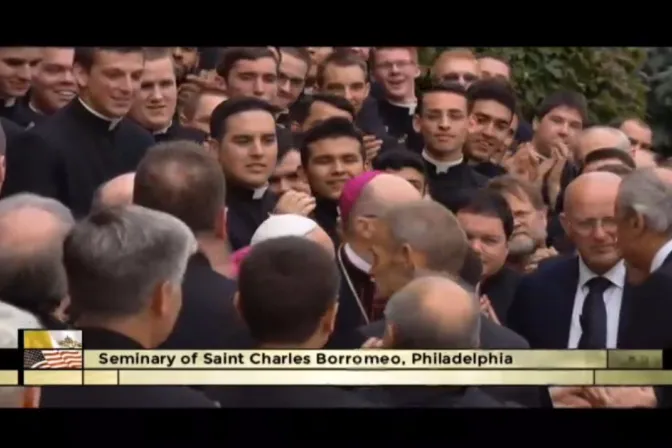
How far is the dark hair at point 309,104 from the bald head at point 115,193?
Answer: 2.05 ft

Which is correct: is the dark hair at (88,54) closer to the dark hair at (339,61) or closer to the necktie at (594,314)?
the dark hair at (339,61)

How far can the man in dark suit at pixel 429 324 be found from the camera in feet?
11.4

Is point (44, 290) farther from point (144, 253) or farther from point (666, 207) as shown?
point (666, 207)

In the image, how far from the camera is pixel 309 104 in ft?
11.6

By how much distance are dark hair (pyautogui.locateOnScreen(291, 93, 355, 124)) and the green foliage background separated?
0.38 meters

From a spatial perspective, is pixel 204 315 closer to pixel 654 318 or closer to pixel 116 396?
pixel 116 396

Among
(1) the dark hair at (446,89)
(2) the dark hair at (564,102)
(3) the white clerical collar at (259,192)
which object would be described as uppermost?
(1) the dark hair at (446,89)

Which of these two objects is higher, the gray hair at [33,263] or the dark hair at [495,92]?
the dark hair at [495,92]

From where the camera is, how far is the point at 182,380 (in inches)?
Result: 137

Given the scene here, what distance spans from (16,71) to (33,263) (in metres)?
0.68

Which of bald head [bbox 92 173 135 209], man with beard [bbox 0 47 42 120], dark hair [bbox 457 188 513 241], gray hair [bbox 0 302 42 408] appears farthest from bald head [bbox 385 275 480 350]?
man with beard [bbox 0 47 42 120]

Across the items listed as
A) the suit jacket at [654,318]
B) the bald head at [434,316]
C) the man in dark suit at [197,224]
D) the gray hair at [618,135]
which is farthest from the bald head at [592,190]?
the man in dark suit at [197,224]

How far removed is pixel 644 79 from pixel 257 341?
163cm
